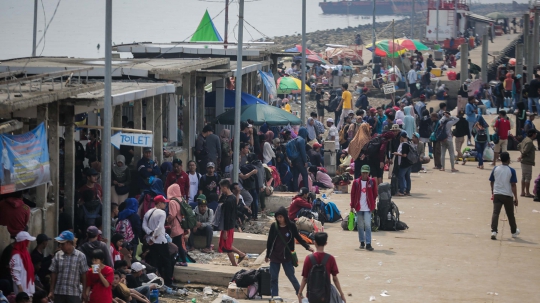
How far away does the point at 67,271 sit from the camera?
9391 millimetres

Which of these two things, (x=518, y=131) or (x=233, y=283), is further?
(x=518, y=131)

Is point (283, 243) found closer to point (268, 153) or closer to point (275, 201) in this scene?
point (275, 201)

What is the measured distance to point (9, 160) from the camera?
33.5ft

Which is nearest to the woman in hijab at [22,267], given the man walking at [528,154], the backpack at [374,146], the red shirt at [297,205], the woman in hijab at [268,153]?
the red shirt at [297,205]

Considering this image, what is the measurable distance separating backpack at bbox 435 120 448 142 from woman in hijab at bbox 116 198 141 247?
420 inches

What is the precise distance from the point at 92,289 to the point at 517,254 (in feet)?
23.8

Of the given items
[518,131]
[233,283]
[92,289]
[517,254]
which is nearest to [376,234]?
[517,254]

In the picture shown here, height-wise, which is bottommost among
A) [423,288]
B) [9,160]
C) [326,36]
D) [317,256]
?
[423,288]

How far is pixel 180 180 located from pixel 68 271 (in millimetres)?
5415

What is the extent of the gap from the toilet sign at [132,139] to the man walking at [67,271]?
3.37 meters

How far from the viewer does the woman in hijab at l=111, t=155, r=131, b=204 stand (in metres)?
14.0

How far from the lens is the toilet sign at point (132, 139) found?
12.6 meters

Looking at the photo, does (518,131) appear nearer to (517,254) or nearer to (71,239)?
(517,254)

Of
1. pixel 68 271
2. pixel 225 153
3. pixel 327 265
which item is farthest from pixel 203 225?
pixel 327 265
